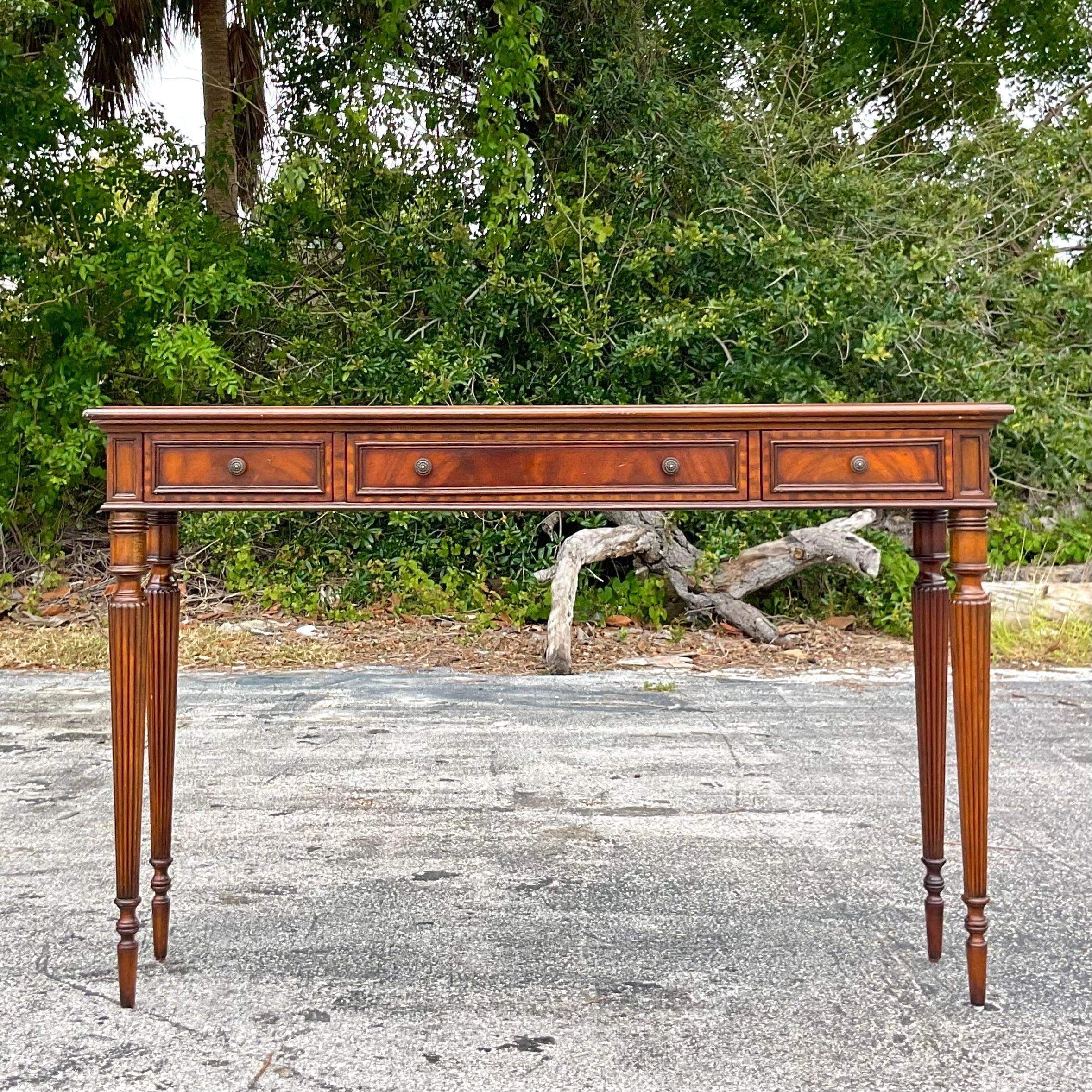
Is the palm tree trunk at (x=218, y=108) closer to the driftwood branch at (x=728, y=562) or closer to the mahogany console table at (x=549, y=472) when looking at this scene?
the driftwood branch at (x=728, y=562)

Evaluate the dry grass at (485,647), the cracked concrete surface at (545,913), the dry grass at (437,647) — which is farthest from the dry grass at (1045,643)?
the cracked concrete surface at (545,913)

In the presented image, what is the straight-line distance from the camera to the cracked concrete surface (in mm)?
1682

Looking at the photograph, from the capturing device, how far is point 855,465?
73.9 inches

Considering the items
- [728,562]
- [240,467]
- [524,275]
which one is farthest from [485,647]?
[240,467]

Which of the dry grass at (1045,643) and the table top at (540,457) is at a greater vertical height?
the table top at (540,457)

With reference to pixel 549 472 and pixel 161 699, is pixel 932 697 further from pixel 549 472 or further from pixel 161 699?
pixel 161 699

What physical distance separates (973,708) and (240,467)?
136 centimetres

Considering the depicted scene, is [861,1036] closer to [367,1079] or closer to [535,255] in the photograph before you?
[367,1079]

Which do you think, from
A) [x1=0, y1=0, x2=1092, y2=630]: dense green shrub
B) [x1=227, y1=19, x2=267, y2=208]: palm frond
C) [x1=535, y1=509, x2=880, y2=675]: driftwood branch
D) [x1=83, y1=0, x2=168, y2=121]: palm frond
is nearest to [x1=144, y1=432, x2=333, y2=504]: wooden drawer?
[x1=535, y1=509, x2=880, y2=675]: driftwood branch

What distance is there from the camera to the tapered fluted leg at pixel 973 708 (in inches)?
72.8

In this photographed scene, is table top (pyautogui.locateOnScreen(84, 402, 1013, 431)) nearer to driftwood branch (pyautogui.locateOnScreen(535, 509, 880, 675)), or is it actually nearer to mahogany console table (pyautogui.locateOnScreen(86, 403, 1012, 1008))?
mahogany console table (pyautogui.locateOnScreen(86, 403, 1012, 1008))

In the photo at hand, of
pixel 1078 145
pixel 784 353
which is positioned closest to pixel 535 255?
pixel 784 353

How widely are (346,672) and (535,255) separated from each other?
2.85 metres

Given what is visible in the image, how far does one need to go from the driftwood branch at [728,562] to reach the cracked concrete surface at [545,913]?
68.1 inches
